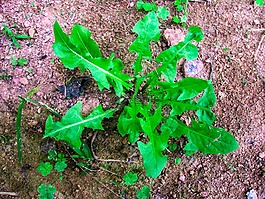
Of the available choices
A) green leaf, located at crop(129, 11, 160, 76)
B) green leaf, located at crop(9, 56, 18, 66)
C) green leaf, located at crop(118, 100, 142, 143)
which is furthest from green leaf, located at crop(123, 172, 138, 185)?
green leaf, located at crop(9, 56, 18, 66)

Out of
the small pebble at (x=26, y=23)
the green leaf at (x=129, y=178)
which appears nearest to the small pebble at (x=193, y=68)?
the green leaf at (x=129, y=178)

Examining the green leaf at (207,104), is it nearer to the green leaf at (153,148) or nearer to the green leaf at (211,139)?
the green leaf at (211,139)

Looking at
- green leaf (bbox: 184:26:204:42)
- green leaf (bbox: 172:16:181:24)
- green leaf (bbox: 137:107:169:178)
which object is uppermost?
green leaf (bbox: 184:26:204:42)

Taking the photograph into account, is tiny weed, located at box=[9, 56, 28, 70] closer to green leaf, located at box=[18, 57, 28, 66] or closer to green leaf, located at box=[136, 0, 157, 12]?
green leaf, located at box=[18, 57, 28, 66]

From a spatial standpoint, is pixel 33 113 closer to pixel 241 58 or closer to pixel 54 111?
pixel 54 111

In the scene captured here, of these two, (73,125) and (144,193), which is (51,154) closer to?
(73,125)

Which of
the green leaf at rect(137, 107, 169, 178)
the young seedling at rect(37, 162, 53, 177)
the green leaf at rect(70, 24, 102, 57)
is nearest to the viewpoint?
the green leaf at rect(137, 107, 169, 178)
